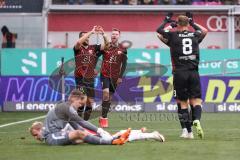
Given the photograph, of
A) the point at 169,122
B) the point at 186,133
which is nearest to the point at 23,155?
the point at 186,133

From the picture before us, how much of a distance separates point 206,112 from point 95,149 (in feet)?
43.8

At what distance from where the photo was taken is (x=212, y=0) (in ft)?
111

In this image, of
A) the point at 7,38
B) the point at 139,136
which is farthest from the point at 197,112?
the point at 7,38

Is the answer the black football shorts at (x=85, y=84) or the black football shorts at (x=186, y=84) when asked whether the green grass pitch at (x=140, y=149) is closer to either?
the black football shorts at (x=186, y=84)

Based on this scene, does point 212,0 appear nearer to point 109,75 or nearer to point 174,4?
point 174,4

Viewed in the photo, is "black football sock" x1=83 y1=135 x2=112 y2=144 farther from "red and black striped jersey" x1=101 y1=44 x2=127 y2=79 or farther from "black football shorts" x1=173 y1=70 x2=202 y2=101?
"red and black striped jersey" x1=101 y1=44 x2=127 y2=79

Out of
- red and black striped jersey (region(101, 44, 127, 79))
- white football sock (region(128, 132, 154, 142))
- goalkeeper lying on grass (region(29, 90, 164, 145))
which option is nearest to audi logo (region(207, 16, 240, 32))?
red and black striped jersey (region(101, 44, 127, 79))

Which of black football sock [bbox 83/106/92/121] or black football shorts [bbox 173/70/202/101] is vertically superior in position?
black football shorts [bbox 173/70/202/101]

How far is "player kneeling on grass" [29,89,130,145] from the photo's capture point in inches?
500

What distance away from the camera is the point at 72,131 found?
12719 millimetres

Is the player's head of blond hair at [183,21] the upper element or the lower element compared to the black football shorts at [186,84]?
upper

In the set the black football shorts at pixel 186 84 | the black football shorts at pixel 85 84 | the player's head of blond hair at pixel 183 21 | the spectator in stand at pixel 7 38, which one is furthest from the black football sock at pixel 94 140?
the spectator in stand at pixel 7 38

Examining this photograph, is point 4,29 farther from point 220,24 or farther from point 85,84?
point 85,84

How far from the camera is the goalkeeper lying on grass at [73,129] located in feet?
41.7
